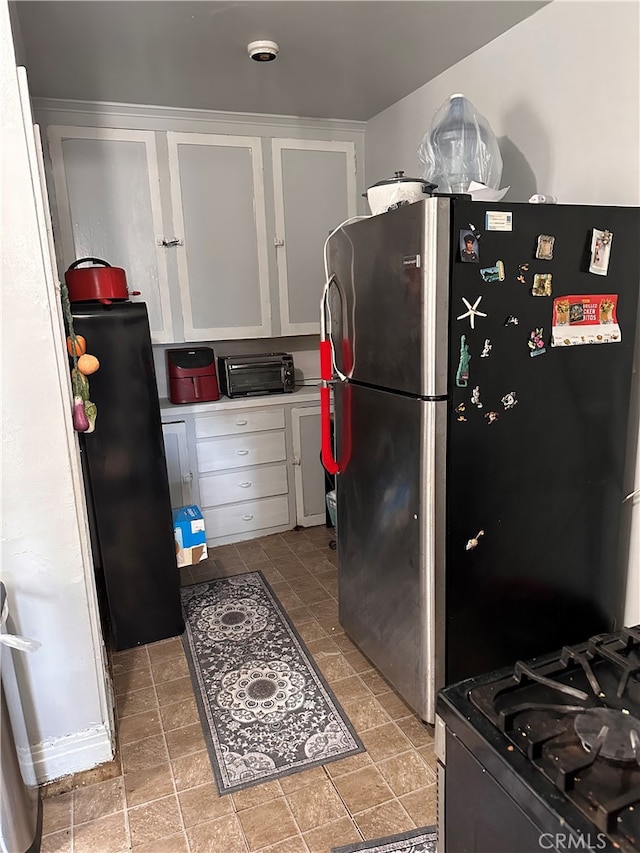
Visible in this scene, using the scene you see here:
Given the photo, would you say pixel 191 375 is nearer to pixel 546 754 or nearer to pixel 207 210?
pixel 207 210

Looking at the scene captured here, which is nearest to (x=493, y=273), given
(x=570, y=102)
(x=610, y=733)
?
(x=570, y=102)

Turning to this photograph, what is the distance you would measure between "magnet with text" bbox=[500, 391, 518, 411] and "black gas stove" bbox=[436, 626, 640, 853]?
2.42 feet

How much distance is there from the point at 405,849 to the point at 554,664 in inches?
32.7

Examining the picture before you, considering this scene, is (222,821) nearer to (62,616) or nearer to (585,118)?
(62,616)

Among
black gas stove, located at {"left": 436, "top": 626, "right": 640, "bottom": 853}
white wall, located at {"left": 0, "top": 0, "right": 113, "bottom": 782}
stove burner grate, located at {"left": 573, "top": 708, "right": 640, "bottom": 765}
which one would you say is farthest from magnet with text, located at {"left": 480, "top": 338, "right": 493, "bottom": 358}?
white wall, located at {"left": 0, "top": 0, "right": 113, "bottom": 782}

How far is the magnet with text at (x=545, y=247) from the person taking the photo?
5.15ft

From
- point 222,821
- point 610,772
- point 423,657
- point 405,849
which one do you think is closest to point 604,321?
point 423,657

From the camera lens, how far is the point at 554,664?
98 centimetres

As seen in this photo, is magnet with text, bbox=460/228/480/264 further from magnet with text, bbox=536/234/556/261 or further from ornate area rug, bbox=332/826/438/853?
ornate area rug, bbox=332/826/438/853

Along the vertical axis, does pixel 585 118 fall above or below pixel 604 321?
above

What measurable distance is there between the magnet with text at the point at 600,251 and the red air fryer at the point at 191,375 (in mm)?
2035

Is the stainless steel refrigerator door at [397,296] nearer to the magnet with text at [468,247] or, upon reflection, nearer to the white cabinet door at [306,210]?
the magnet with text at [468,247]

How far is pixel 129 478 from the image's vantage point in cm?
225

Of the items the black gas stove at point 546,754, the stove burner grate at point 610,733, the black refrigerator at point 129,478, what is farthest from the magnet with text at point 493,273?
the black refrigerator at point 129,478
